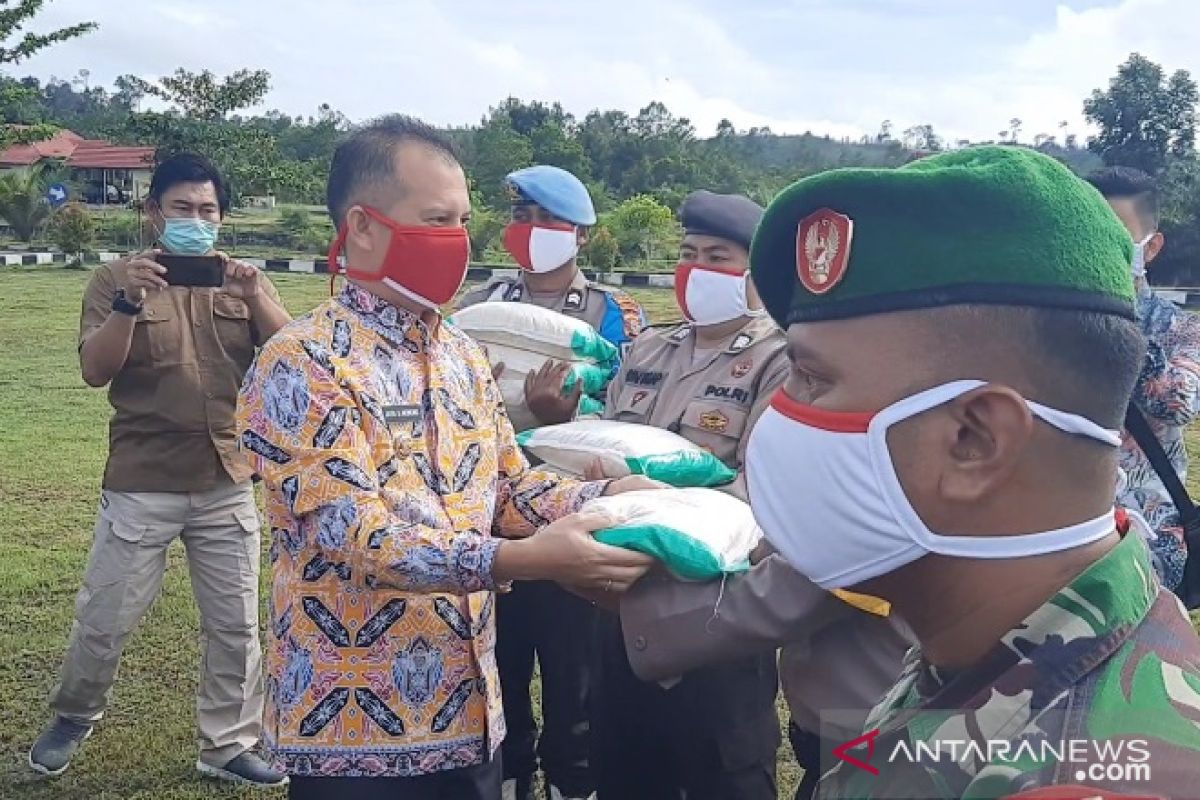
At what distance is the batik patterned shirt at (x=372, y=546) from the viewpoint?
1.90 m

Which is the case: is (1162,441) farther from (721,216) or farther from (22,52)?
(22,52)

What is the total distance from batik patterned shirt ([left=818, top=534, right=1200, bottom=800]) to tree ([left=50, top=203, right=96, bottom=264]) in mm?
24835

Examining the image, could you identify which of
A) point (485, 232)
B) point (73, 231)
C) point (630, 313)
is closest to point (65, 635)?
point (630, 313)

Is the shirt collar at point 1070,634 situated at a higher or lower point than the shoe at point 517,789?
higher

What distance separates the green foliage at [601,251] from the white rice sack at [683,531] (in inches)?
849

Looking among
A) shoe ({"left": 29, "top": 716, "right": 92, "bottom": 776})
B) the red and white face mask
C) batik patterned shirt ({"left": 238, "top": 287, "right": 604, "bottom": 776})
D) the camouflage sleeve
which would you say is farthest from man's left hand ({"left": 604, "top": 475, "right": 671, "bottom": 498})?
shoe ({"left": 29, "top": 716, "right": 92, "bottom": 776})

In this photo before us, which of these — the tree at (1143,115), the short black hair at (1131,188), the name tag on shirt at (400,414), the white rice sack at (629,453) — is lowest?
the white rice sack at (629,453)

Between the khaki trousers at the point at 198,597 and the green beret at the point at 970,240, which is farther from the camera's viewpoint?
the khaki trousers at the point at 198,597

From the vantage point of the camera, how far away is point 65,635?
4.59 meters

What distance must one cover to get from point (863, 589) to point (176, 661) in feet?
12.8

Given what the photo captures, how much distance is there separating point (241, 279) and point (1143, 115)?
21.0 m

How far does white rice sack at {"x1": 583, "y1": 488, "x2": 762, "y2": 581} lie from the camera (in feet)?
6.32

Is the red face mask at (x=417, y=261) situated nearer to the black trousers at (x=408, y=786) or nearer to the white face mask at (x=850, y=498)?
the black trousers at (x=408, y=786)

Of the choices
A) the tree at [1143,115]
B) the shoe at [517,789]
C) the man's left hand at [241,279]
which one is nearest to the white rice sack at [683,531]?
the shoe at [517,789]
